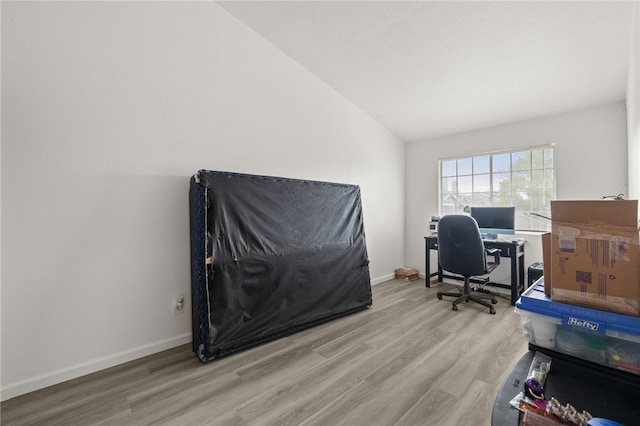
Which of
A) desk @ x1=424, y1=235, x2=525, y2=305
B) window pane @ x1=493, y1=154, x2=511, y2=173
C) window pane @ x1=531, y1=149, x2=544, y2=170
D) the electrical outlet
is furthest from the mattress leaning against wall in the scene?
window pane @ x1=531, y1=149, x2=544, y2=170

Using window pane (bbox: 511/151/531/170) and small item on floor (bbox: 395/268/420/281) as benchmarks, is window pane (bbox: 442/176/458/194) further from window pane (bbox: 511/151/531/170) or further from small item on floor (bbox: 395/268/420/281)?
small item on floor (bbox: 395/268/420/281)

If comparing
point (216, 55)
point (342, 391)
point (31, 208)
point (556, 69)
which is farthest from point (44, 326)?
point (556, 69)

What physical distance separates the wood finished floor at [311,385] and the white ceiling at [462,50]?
256 cm

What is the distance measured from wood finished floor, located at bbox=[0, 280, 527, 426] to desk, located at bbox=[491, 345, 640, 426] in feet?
3.10

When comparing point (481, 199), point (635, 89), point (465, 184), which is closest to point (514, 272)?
point (481, 199)

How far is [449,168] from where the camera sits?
14.7ft

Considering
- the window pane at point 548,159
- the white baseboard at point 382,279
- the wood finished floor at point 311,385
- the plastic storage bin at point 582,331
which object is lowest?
the wood finished floor at point 311,385

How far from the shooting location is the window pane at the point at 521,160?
12.2 feet

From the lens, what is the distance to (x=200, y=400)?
166 cm

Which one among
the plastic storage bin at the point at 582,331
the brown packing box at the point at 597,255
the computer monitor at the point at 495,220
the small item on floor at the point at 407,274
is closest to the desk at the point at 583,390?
the plastic storage bin at the point at 582,331

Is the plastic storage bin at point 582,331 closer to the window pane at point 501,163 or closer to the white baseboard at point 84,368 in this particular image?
the white baseboard at point 84,368

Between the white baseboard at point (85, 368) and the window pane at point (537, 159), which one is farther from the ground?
the window pane at point (537, 159)

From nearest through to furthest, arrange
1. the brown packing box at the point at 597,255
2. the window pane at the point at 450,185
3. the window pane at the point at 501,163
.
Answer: the brown packing box at the point at 597,255
the window pane at the point at 501,163
the window pane at the point at 450,185

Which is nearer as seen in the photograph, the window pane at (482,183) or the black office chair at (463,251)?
the black office chair at (463,251)
